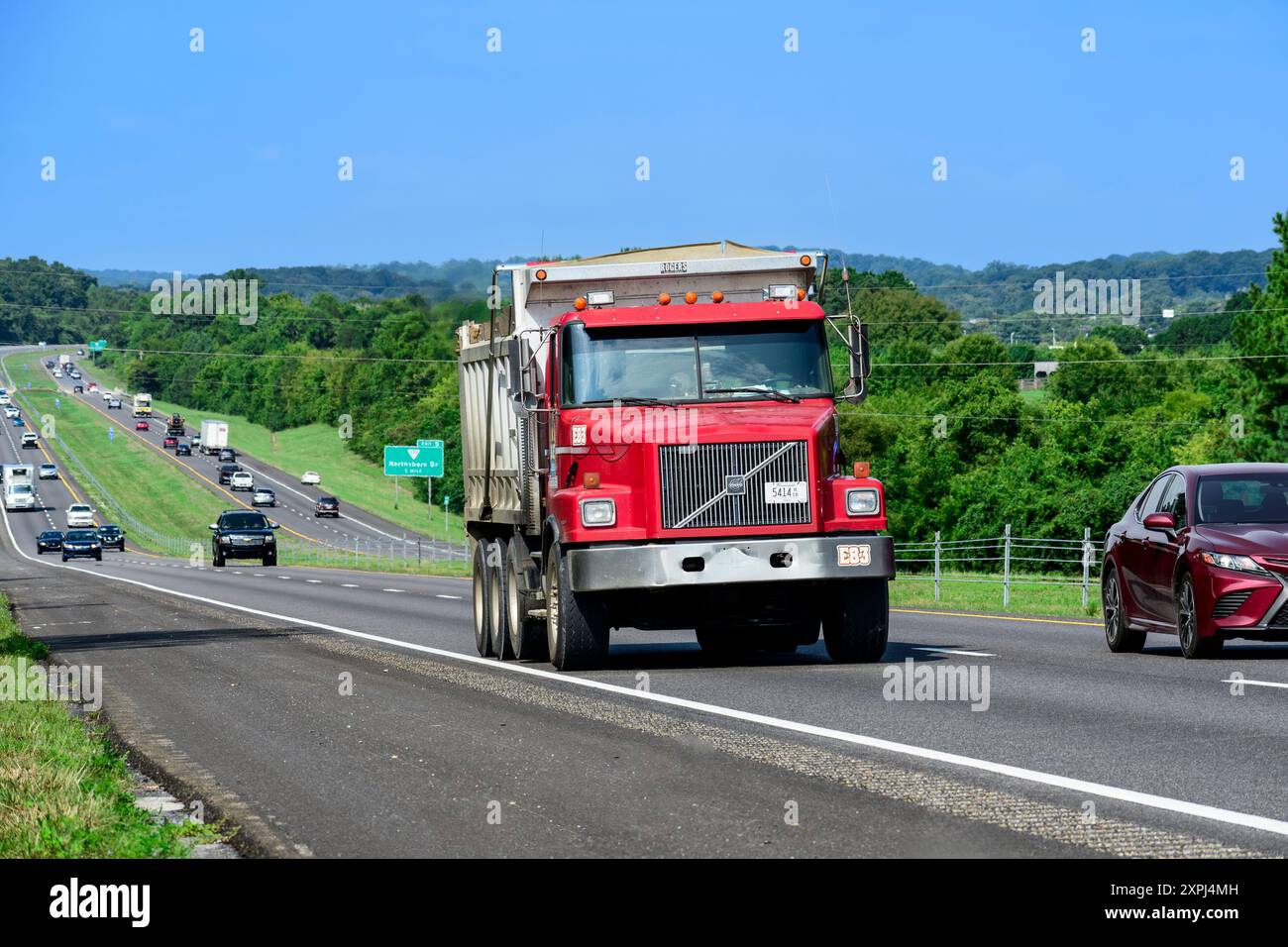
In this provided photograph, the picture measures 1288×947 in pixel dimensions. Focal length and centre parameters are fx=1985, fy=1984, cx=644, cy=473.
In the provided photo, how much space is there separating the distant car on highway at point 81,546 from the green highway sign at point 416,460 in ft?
66.0

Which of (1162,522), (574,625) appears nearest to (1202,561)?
(1162,522)

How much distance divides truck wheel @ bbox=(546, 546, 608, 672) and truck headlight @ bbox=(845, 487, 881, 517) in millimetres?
2327

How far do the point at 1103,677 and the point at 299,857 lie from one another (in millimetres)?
9315

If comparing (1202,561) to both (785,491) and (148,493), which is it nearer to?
(785,491)

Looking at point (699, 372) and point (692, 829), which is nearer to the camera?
point (692, 829)

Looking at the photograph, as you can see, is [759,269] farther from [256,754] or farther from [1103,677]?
[256,754]

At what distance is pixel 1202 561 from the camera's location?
16.5 m

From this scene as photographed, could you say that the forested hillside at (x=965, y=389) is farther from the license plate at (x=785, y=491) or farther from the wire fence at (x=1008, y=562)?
the license plate at (x=785, y=491)

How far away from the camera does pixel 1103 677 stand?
52.3 feet

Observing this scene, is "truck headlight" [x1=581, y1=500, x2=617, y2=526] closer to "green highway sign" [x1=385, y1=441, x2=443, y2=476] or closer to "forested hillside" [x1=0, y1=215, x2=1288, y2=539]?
"forested hillside" [x1=0, y1=215, x2=1288, y2=539]

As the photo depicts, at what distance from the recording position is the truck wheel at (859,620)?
17.4 metres

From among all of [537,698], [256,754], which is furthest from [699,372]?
[256,754]
